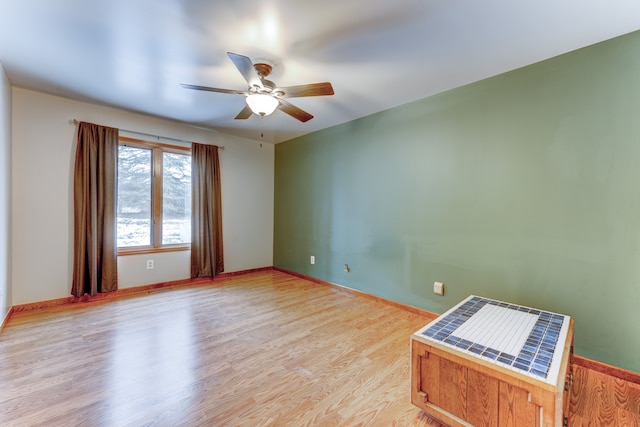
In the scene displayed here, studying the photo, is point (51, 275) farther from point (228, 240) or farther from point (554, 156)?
point (554, 156)

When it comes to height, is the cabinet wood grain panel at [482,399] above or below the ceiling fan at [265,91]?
below

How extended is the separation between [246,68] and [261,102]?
1.17ft

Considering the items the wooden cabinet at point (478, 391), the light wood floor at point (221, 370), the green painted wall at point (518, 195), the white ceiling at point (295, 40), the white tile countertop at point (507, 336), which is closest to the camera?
the wooden cabinet at point (478, 391)

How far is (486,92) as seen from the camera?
2588mm

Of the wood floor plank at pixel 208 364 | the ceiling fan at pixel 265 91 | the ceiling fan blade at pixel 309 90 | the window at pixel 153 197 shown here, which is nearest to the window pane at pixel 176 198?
the window at pixel 153 197

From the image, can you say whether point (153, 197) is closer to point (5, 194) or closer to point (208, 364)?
point (5, 194)

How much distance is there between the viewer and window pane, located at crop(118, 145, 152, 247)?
12.0 feet

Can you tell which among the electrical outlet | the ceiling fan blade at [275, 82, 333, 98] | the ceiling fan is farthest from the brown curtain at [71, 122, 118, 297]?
the electrical outlet

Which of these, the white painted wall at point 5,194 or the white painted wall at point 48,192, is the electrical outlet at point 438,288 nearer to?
the white painted wall at point 48,192

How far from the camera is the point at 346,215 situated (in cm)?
395

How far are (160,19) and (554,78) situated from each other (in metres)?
3.00

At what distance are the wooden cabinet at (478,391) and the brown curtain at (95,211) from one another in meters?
3.70

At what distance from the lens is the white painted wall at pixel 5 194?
251 cm

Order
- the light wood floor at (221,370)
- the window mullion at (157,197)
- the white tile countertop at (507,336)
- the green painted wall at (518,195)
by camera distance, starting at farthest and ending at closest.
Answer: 1. the window mullion at (157,197)
2. the green painted wall at (518,195)
3. the light wood floor at (221,370)
4. the white tile countertop at (507,336)
